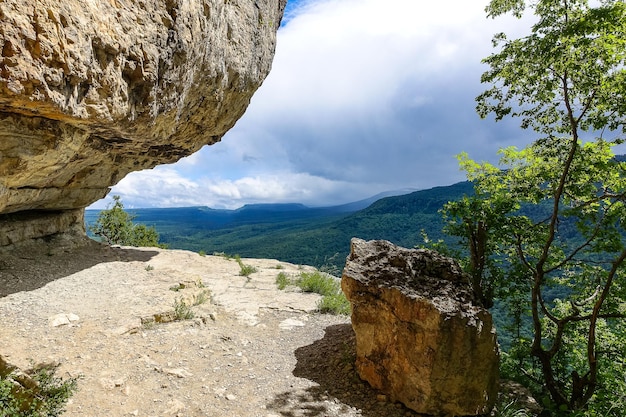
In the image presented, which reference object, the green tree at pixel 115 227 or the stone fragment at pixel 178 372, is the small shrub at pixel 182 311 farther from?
the green tree at pixel 115 227

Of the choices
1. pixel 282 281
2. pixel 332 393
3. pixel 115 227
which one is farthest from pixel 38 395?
pixel 115 227

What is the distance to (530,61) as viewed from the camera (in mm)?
8133

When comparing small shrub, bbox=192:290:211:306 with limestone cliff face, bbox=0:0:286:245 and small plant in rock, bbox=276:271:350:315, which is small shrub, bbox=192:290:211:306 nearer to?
small plant in rock, bbox=276:271:350:315

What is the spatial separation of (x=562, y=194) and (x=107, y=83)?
1178 centimetres

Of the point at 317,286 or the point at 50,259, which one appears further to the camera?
the point at 317,286

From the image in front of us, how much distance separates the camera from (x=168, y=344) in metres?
8.02

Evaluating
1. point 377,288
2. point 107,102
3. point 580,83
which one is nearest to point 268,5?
point 107,102

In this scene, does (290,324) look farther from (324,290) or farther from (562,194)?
(562,194)

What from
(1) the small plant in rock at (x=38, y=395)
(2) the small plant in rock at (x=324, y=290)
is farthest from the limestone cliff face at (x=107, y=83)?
(2) the small plant in rock at (x=324, y=290)

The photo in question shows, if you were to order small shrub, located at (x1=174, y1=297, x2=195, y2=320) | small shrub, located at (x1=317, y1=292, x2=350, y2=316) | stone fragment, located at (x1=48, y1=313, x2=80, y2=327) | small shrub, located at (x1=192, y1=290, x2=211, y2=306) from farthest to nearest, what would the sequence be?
small shrub, located at (x1=317, y1=292, x2=350, y2=316), small shrub, located at (x1=192, y1=290, x2=211, y2=306), small shrub, located at (x1=174, y1=297, x2=195, y2=320), stone fragment, located at (x1=48, y1=313, x2=80, y2=327)

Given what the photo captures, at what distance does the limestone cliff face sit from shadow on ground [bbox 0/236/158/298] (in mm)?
899

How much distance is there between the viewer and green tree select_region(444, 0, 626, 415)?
734cm

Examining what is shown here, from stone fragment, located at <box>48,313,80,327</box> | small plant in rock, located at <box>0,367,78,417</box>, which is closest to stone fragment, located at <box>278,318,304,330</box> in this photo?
stone fragment, located at <box>48,313,80,327</box>

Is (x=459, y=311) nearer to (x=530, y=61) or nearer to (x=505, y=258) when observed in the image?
(x=505, y=258)
